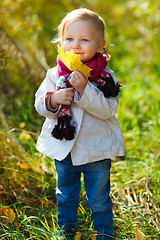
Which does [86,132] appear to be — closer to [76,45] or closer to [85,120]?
A: [85,120]

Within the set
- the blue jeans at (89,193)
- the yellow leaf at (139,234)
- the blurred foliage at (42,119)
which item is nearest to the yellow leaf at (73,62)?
the blurred foliage at (42,119)

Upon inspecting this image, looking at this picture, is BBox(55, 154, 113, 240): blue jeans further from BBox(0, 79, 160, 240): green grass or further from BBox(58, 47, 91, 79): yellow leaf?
BBox(58, 47, 91, 79): yellow leaf

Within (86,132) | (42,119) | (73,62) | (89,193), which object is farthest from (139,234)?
(42,119)

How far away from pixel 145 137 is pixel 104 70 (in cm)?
152

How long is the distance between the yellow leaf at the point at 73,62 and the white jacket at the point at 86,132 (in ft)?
0.33

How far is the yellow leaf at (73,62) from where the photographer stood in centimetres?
174

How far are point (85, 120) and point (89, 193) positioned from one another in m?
0.50

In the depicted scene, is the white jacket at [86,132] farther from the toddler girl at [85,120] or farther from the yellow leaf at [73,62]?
the yellow leaf at [73,62]

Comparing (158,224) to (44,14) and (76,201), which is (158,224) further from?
(44,14)

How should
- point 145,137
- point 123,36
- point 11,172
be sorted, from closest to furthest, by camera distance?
point 11,172 → point 145,137 → point 123,36

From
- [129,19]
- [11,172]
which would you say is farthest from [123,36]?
[11,172]

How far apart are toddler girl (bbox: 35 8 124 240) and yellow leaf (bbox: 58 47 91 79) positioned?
0.03 m

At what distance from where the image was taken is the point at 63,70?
1892 millimetres

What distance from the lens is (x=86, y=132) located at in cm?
191
